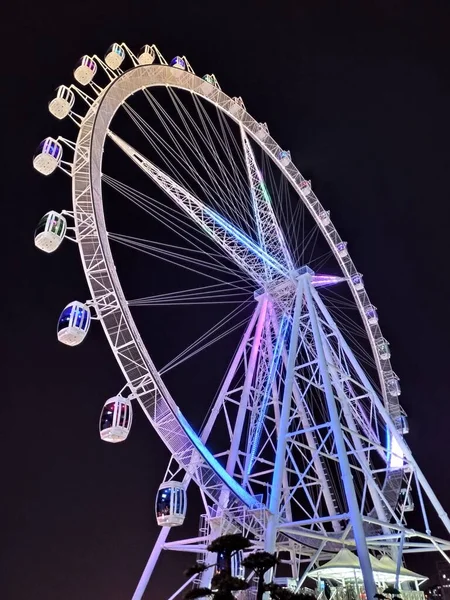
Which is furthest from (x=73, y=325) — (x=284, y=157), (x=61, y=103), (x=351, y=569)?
(x=284, y=157)

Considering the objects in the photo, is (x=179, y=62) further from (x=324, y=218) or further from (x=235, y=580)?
(x=235, y=580)

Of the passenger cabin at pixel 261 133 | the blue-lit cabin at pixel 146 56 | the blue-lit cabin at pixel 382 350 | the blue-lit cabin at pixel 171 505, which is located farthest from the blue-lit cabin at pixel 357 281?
the blue-lit cabin at pixel 171 505

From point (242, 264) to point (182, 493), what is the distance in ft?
34.0

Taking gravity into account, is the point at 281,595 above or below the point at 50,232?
below

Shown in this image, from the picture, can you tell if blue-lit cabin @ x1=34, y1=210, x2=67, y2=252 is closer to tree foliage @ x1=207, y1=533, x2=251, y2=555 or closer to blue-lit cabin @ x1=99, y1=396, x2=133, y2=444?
blue-lit cabin @ x1=99, y1=396, x2=133, y2=444

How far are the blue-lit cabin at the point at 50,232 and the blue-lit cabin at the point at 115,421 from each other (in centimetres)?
502

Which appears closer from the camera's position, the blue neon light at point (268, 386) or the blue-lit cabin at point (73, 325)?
the blue-lit cabin at point (73, 325)

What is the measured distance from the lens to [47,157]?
16.8 metres

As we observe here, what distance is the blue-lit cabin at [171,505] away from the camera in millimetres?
14644

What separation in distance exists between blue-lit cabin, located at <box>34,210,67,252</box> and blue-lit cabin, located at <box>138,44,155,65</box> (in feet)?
29.6

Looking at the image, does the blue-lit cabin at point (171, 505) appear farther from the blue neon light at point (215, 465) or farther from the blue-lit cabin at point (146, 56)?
the blue-lit cabin at point (146, 56)

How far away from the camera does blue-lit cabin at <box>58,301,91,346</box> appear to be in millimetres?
14609

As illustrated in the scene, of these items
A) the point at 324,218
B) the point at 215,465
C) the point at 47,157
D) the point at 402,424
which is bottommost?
the point at 215,465

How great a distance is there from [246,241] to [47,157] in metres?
8.48
